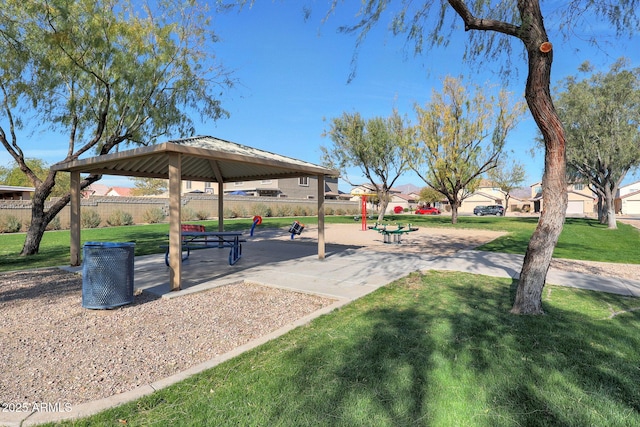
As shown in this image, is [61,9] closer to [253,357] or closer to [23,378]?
[23,378]

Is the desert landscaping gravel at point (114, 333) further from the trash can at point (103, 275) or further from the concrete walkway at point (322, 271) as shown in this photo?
the concrete walkway at point (322, 271)

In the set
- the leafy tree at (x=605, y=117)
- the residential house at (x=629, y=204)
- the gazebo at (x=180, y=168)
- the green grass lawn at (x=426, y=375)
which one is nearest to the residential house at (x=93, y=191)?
the gazebo at (x=180, y=168)

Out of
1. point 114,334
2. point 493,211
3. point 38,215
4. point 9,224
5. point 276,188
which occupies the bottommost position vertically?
point 114,334

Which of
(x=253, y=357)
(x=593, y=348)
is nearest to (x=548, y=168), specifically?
(x=593, y=348)

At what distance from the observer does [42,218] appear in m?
11.4

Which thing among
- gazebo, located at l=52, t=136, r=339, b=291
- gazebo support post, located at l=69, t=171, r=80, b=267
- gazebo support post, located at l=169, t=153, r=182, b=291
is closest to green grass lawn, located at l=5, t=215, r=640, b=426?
gazebo support post, located at l=169, t=153, r=182, b=291

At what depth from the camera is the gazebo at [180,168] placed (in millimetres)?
6129

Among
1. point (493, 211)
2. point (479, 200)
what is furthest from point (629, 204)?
point (493, 211)

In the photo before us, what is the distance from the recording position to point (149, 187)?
5872cm

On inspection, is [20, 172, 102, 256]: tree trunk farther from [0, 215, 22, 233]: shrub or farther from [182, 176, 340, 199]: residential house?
[182, 176, 340, 199]: residential house

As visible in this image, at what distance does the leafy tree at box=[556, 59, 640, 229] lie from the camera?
73.2 feet

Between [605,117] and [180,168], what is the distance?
27.2m

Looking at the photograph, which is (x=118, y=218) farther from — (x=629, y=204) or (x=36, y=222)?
(x=629, y=204)

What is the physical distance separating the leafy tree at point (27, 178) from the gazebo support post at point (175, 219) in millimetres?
47319
